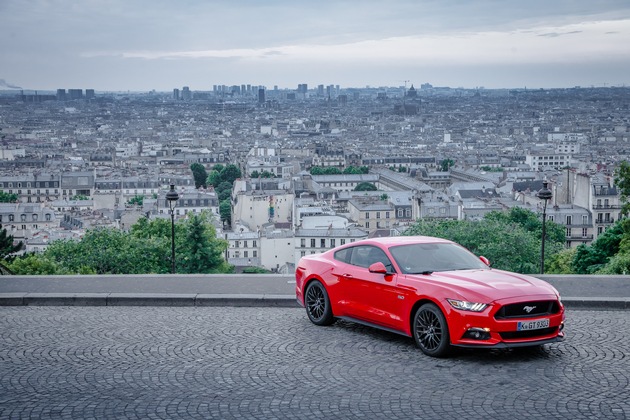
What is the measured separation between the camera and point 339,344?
1098 cm

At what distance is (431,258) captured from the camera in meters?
11.3

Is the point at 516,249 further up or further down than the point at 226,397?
further down

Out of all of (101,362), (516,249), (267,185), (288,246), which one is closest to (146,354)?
(101,362)

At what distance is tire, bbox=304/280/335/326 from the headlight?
92.4 inches

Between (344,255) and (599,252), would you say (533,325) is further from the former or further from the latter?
(599,252)

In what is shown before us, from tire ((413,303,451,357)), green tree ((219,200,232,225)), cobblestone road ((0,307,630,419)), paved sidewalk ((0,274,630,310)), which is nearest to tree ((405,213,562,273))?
paved sidewalk ((0,274,630,310))

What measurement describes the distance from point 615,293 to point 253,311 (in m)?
5.52

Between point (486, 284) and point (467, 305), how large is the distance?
A: 511mm

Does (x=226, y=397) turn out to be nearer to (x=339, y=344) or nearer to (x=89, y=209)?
(x=339, y=344)

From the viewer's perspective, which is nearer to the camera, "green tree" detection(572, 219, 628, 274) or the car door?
the car door

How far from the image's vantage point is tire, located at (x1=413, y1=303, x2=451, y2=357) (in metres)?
10.1

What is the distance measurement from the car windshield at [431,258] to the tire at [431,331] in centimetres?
69

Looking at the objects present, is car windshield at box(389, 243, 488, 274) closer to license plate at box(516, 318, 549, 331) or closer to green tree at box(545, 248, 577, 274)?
license plate at box(516, 318, 549, 331)

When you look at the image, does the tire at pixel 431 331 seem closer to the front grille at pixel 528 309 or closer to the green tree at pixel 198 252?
the front grille at pixel 528 309
